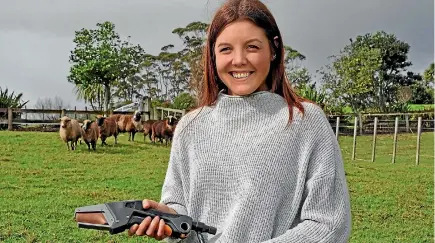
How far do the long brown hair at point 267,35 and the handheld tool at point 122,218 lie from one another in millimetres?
376

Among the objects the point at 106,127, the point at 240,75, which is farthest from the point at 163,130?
the point at 240,75

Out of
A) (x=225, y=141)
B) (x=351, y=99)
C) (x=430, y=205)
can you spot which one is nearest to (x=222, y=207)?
(x=225, y=141)

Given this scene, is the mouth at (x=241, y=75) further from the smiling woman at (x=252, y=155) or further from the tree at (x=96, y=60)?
the tree at (x=96, y=60)

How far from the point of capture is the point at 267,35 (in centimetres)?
159

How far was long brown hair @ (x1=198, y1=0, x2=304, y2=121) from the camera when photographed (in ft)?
5.19

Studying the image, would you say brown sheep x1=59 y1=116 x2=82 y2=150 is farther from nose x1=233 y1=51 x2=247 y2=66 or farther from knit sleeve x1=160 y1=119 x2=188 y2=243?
nose x1=233 y1=51 x2=247 y2=66

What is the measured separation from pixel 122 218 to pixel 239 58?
19.4 inches

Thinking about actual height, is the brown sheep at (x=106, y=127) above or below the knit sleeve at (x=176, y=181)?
below

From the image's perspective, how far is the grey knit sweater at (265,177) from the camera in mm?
1470

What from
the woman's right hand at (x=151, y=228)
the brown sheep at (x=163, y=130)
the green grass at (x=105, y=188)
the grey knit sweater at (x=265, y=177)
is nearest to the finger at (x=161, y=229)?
the woman's right hand at (x=151, y=228)

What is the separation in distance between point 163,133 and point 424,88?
24167mm

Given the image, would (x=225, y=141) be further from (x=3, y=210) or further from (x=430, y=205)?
(x=430, y=205)

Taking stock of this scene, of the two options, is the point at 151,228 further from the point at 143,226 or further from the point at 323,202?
the point at 323,202

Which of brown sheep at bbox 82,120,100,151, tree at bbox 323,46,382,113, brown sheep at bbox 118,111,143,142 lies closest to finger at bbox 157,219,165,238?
brown sheep at bbox 82,120,100,151
